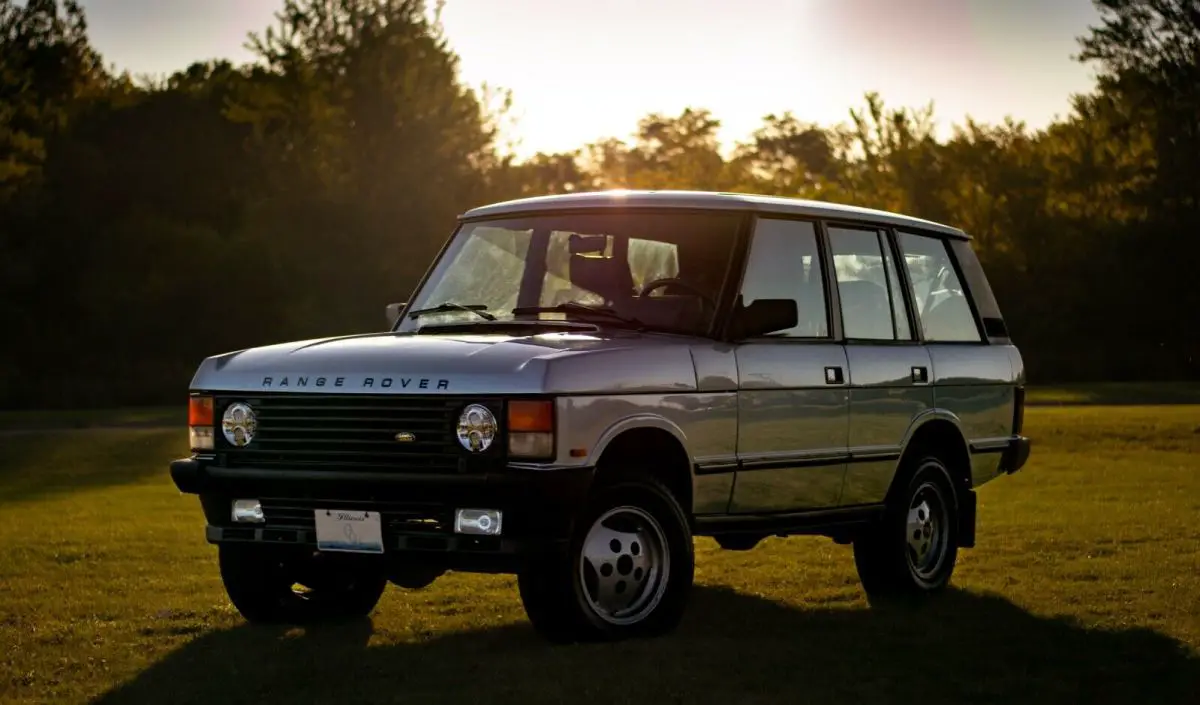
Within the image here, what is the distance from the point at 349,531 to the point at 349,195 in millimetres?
53313

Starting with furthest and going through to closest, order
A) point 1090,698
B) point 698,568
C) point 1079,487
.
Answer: point 1079,487, point 698,568, point 1090,698

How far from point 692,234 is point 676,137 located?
122846 mm

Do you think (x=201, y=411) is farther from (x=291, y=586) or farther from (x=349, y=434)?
(x=291, y=586)

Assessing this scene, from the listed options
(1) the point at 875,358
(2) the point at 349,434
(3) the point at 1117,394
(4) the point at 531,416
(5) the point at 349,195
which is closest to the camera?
(4) the point at 531,416

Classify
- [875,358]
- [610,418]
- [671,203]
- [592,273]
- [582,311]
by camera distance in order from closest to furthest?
[610,418]
[582,311]
[592,273]
[671,203]
[875,358]

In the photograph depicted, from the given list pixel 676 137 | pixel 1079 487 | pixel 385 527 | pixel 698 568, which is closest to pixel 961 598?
pixel 698 568

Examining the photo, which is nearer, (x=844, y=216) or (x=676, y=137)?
(x=844, y=216)

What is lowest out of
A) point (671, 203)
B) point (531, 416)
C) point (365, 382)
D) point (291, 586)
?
point (291, 586)

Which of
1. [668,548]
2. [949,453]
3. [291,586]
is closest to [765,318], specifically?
[668,548]

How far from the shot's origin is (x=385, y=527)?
8305 mm

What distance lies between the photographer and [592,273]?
9.63 meters

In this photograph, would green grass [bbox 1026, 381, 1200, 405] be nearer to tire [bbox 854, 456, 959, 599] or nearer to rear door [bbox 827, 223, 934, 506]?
tire [bbox 854, 456, 959, 599]

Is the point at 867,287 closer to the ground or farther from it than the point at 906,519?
farther from it

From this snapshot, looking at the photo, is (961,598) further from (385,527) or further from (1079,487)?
(1079,487)
